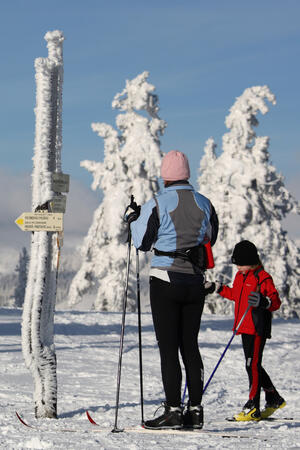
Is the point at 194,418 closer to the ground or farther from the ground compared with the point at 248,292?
closer to the ground

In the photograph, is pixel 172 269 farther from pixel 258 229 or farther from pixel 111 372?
pixel 258 229

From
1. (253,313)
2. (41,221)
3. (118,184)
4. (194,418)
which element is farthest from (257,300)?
(118,184)

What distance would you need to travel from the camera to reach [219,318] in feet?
70.8

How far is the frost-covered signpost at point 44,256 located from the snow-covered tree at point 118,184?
23864 mm

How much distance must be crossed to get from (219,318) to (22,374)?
12.7m

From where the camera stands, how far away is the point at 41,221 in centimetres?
641

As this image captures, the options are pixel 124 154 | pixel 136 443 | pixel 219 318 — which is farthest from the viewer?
pixel 124 154

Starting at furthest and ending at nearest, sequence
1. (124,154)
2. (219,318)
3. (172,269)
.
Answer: (124,154), (219,318), (172,269)

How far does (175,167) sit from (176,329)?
133cm

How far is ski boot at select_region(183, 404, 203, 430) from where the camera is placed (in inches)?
208

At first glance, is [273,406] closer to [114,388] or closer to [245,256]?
[245,256]

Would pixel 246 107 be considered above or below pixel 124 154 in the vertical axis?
above

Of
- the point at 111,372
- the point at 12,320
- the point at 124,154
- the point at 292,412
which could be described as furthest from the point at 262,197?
the point at 292,412

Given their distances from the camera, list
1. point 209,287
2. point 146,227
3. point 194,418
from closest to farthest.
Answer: point 146,227
point 194,418
point 209,287
